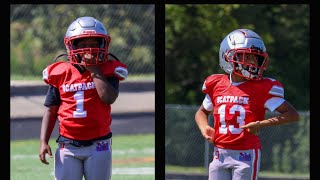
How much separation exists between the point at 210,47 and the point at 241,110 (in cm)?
815

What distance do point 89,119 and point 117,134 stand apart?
6108 millimetres

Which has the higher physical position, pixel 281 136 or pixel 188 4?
pixel 188 4

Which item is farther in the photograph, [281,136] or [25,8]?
[25,8]

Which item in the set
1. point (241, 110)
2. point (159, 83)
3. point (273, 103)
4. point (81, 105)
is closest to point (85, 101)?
point (81, 105)

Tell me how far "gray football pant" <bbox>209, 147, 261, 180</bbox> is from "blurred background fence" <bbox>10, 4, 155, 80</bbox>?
6073mm

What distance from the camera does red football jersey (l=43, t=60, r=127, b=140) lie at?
5355 millimetres

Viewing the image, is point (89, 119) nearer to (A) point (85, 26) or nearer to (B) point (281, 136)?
(A) point (85, 26)

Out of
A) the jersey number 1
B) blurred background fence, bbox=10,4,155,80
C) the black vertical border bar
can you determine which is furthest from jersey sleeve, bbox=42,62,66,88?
blurred background fence, bbox=10,4,155,80

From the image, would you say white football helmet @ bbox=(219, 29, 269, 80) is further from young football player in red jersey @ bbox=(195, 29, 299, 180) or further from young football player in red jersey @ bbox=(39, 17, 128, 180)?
young football player in red jersey @ bbox=(39, 17, 128, 180)

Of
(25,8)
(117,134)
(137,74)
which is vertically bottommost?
(117,134)

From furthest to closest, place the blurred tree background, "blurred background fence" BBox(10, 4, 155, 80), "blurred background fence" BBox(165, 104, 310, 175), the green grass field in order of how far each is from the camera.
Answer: the blurred tree background
"blurred background fence" BBox(10, 4, 155, 80)
"blurred background fence" BBox(165, 104, 310, 175)
the green grass field

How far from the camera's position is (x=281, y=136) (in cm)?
1086

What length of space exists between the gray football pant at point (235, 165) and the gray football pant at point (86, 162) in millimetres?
668
